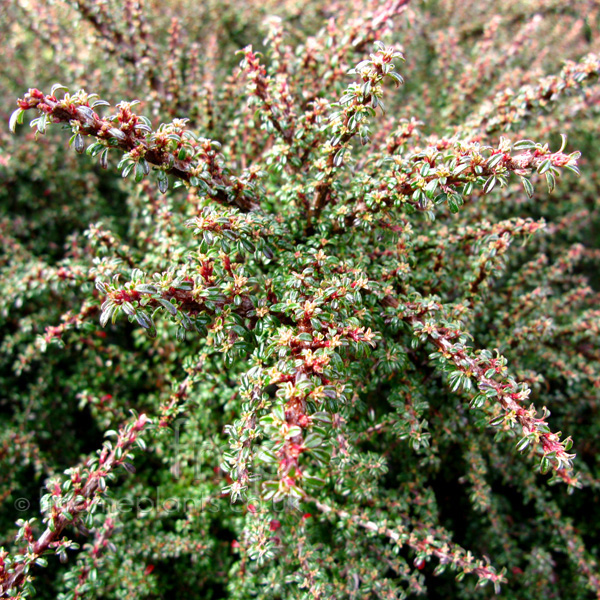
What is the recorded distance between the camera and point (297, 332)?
5.39ft

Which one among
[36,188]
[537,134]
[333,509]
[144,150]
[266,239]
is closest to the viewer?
[144,150]

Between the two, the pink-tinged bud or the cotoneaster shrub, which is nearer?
the cotoneaster shrub

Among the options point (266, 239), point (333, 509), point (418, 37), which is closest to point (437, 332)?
point (266, 239)

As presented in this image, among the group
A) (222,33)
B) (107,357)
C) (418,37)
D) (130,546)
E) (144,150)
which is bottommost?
(130,546)

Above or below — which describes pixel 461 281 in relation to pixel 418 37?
below

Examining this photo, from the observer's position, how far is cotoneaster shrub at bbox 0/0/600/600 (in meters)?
1.66

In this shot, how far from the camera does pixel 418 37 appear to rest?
4.43m

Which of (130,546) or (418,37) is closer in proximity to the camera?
(130,546)

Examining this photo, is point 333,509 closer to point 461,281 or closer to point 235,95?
point 461,281

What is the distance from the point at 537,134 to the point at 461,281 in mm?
1566

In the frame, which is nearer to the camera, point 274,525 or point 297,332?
point 297,332

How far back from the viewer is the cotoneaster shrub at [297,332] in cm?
166

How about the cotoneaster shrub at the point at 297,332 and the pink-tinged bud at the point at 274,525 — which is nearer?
the cotoneaster shrub at the point at 297,332

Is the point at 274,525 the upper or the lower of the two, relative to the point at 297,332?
lower
